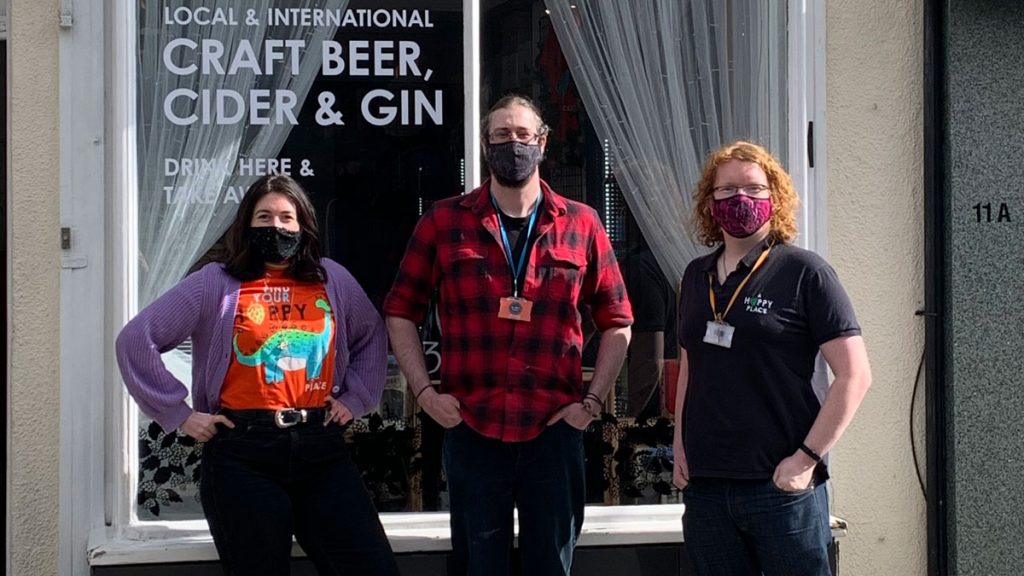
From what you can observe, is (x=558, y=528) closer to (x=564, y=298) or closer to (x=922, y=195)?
(x=564, y=298)

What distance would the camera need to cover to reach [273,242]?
12.2 feet

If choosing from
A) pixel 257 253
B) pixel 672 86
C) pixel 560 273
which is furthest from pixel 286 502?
pixel 672 86

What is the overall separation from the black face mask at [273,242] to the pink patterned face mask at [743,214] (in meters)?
1.31

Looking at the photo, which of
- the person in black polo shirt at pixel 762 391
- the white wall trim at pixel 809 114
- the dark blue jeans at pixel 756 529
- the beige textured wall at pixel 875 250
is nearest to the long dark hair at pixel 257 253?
the person in black polo shirt at pixel 762 391

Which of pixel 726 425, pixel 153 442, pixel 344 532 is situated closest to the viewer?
pixel 726 425

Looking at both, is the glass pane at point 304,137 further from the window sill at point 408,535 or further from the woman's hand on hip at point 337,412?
the woman's hand on hip at point 337,412

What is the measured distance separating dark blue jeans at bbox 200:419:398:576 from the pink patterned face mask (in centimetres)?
136

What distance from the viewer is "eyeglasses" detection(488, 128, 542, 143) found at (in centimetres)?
375

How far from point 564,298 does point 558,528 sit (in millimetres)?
715

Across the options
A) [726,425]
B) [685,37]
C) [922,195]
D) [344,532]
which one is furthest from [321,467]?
[922,195]

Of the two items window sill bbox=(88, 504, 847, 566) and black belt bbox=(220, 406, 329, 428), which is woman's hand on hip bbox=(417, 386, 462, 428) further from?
window sill bbox=(88, 504, 847, 566)

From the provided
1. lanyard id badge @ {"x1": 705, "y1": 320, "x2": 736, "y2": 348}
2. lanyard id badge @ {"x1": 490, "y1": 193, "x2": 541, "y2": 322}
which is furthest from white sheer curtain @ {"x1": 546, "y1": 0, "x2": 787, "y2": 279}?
lanyard id badge @ {"x1": 705, "y1": 320, "x2": 736, "y2": 348}

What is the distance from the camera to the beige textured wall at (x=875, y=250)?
459cm

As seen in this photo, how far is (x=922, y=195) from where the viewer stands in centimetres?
462
